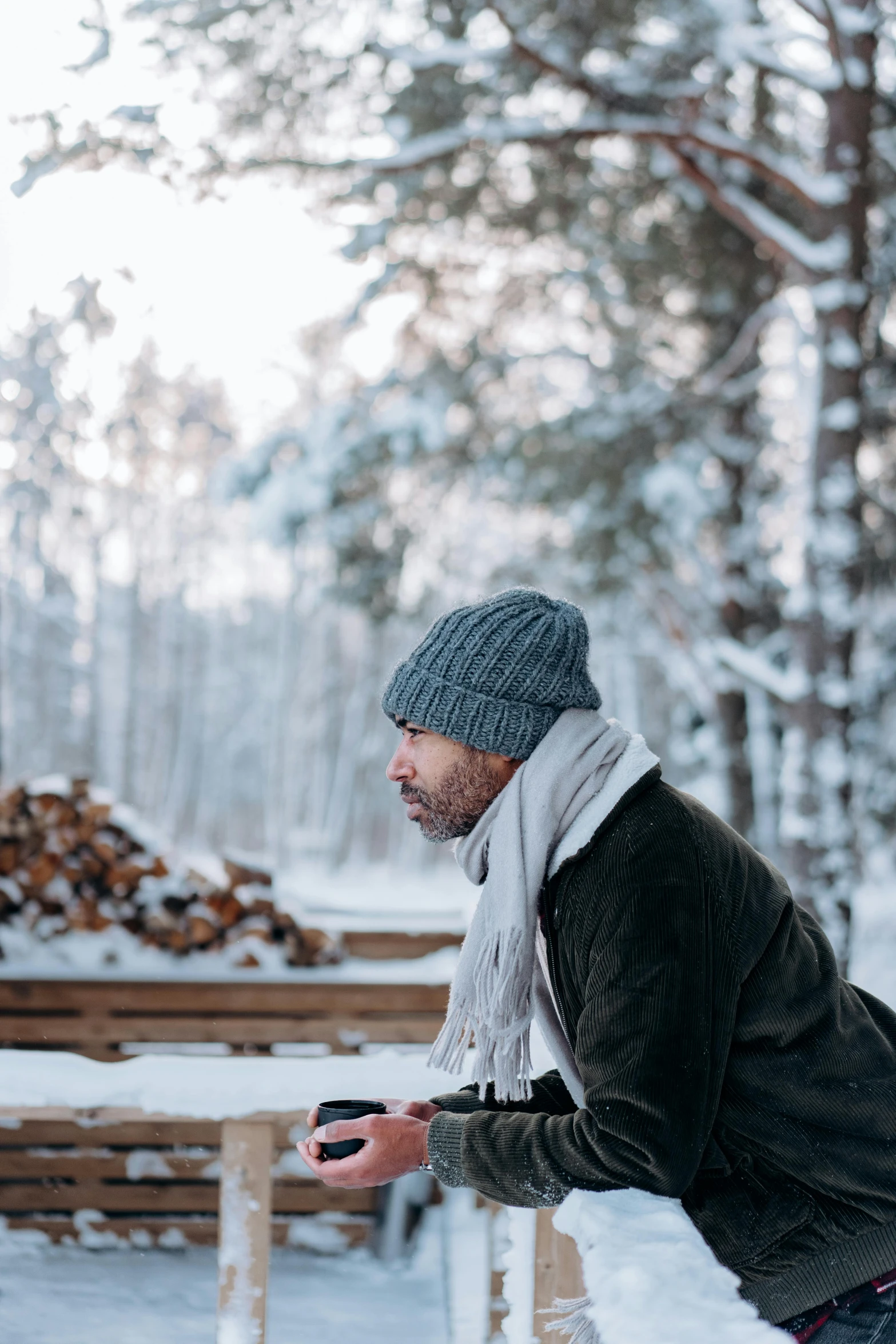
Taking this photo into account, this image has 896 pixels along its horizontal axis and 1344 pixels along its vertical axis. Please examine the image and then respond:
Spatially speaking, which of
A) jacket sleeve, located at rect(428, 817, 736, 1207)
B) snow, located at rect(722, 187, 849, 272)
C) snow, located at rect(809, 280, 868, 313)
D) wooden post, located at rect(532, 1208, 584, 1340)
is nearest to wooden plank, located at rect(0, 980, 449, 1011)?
wooden post, located at rect(532, 1208, 584, 1340)

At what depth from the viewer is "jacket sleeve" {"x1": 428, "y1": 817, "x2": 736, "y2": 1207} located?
44.0 inches

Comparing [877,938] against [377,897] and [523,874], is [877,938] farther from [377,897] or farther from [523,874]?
[523,874]

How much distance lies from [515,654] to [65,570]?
1878 cm

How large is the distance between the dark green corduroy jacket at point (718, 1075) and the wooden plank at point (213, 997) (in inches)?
108

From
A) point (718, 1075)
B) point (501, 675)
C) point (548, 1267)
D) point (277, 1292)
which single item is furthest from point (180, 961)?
point (718, 1075)

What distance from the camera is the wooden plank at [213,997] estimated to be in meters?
3.82

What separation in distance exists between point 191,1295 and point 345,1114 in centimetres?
223

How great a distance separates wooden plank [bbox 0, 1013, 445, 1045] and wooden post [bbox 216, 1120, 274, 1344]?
6.48ft

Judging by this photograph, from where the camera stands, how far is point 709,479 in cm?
838

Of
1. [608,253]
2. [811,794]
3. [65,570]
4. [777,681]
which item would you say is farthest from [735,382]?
[65,570]

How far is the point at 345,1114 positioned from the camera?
1378mm

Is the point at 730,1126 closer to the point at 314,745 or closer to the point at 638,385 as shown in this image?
the point at 638,385

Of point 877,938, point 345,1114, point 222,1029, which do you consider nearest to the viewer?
point 345,1114

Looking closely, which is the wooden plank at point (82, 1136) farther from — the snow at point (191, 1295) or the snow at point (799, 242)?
the snow at point (799, 242)
